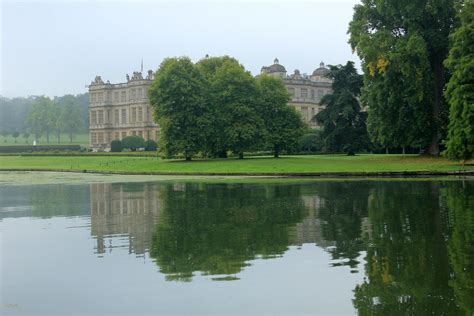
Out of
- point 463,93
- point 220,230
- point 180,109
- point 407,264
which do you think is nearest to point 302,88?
point 180,109

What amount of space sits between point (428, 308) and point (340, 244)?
5.14 metres

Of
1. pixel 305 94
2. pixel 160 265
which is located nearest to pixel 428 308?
pixel 160 265

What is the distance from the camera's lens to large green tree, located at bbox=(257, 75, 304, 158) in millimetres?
67500

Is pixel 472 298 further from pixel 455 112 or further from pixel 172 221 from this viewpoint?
pixel 455 112

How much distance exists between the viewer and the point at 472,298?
29.5ft

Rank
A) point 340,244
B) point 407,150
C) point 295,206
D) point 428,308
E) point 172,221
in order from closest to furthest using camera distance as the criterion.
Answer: point 428,308
point 340,244
point 172,221
point 295,206
point 407,150

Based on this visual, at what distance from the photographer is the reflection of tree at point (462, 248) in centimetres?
920

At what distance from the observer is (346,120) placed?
227ft

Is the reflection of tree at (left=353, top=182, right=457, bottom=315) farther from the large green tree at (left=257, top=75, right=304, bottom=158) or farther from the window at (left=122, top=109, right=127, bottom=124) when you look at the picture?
the window at (left=122, top=109, right=127, bottom=124)

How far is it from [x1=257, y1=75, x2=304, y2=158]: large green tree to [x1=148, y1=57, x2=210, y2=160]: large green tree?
652 cm

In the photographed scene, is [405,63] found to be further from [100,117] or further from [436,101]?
[100,117]

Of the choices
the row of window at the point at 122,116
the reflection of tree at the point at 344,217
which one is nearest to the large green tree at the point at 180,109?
the reflection of tree at the point at 344,217

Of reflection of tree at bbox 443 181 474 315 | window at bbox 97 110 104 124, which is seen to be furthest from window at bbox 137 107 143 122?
reflection of tree at bbox 443 181 474 315

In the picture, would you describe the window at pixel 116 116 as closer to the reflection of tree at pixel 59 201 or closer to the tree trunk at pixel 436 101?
the tree trunk at pixel 436 101
